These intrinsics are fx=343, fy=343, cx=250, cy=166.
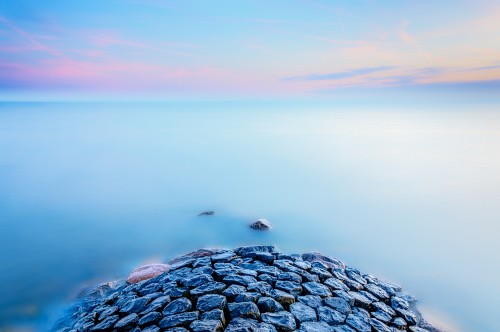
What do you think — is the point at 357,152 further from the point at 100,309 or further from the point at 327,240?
the point at 100,309

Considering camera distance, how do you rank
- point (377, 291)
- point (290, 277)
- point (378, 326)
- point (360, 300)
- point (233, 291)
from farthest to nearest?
point (377, 291)
point (290, 277)
point (360, 300)
point (233, 291)
point (378, 326)

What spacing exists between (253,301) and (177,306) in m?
0.88

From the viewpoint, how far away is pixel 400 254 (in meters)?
8.21

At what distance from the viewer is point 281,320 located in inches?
147

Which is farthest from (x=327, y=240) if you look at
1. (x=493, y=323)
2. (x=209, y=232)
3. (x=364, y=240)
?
(x=493, y=323)

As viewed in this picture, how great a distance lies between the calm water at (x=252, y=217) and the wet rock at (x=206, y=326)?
11.2 feet

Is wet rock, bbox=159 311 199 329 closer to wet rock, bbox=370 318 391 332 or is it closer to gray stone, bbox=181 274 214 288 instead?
gray stone, bbox=181 274 214 288

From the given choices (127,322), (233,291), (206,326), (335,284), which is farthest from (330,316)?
(127,322)

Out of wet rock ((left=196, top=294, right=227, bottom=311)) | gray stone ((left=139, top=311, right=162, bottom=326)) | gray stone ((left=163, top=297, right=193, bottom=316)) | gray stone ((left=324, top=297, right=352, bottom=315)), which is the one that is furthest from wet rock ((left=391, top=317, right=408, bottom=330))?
gray stone ((left=139, top=311, right=162, bottom=326))

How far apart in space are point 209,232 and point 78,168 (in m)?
11.5

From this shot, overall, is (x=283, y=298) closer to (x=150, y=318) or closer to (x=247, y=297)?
(x=247, y=297)

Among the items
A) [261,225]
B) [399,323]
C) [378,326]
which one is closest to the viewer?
[378,326]

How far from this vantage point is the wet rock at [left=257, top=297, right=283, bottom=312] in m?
3.90

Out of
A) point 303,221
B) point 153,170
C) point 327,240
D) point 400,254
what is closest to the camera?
point 400,254
